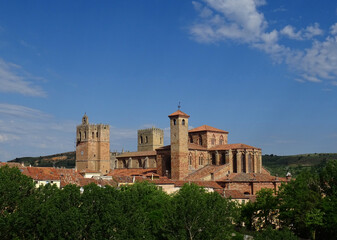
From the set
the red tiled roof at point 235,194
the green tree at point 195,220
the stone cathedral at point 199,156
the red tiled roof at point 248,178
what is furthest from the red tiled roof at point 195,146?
the green tree at point 195,220

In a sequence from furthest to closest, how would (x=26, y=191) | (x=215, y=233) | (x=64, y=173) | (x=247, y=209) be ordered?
(x=64, y=173)
(x=247, y=209)
(x=26, y=191)
(x=215, y=233)

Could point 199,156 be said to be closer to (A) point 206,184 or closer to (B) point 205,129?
(B) point 205,129

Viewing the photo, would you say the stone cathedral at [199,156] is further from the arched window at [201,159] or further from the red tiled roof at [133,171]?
the red tiled roof at [133,171]

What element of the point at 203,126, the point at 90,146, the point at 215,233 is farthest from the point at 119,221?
the point at 90,146

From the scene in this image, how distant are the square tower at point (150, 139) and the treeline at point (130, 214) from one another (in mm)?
59415

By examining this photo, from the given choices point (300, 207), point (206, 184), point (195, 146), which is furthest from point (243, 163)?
point (300, 207)

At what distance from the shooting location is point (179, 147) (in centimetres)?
7462

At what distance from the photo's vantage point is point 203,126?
85.8m

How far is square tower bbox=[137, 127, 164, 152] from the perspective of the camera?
365 ft

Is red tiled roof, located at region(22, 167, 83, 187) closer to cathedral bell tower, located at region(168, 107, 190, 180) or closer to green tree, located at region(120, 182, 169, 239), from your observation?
green tree, located at region(120, 182, 169, 239)

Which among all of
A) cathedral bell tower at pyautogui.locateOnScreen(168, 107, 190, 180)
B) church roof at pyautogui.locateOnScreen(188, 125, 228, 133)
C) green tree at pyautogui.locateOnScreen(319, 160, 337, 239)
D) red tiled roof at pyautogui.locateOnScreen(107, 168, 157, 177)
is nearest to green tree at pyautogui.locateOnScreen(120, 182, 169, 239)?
green tree at pyautogui.locateOnScreen(319, 160, 337, 239)

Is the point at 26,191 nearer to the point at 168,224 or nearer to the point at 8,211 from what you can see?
the point at 8,211

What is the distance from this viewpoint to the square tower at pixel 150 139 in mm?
111125

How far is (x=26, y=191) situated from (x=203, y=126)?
157ft
